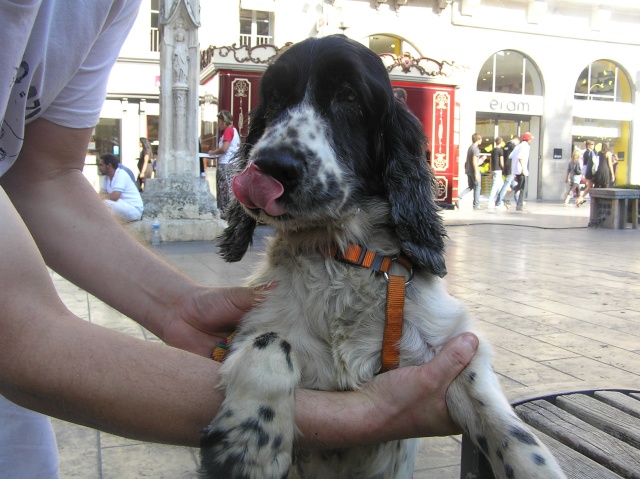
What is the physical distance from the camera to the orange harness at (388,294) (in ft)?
5.91

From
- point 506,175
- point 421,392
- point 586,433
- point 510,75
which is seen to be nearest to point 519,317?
point 586,433

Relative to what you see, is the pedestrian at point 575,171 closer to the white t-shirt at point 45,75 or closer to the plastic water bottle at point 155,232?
the plastic water bottle at point 155,232

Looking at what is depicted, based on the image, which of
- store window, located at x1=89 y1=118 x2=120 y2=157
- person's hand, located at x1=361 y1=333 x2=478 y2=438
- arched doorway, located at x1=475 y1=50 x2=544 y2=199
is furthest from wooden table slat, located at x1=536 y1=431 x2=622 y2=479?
arched doorway, located at x1=475 y1=50 x2=544 y2=199

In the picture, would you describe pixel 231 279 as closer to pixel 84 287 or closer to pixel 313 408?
pixel 84 287

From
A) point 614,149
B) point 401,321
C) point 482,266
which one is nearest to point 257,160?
point 401,321

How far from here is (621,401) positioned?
214 cm

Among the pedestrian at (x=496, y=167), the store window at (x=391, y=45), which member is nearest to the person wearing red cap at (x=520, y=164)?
the pedestrian at (x=496, y=167)

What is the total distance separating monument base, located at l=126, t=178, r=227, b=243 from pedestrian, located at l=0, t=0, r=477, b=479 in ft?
24.9

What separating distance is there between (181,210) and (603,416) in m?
8.36

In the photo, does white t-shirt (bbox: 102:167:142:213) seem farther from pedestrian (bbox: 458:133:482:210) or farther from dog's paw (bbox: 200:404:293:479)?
pedestrian (bbox: 458:133:482:210)

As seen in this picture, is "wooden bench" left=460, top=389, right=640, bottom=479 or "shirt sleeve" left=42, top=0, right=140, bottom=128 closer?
"wooden bench" left=460, top=389, right=640, bottom=479

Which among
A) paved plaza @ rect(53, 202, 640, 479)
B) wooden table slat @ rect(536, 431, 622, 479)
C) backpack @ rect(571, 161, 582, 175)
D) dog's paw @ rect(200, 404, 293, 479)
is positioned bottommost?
paved plaza @ rect(53, 202, 640, 479)

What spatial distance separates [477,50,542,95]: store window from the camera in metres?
25.3

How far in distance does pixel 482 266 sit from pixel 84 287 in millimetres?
6638
